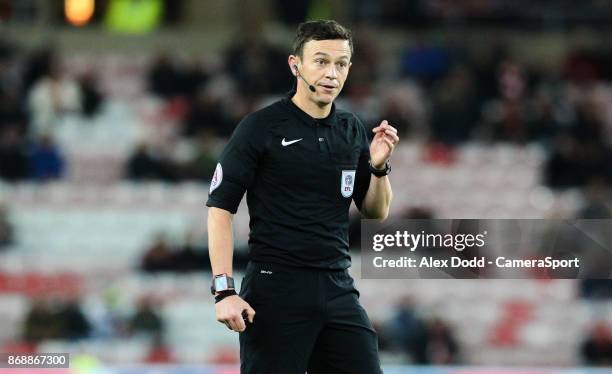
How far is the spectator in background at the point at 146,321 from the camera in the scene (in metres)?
13.2

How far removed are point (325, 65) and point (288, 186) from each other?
472mm

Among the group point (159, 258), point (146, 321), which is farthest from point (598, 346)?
point (159, 258)

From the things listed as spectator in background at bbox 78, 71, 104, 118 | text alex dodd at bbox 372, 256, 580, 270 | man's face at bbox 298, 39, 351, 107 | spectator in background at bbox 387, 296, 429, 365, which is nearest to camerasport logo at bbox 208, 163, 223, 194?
man's face at bbox 298, 39, 351, 107

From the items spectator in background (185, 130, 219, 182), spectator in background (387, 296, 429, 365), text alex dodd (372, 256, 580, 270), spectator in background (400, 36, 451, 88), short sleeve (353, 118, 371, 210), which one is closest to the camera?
short sleeve (353, 118, 371, 210)

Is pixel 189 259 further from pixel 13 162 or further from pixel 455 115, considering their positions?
pixel 455 115

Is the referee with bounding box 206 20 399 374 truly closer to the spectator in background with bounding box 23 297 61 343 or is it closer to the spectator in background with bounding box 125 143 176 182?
the spectator in background with bounding box 23 297 61 343

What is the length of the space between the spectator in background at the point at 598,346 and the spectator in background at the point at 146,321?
4059mm

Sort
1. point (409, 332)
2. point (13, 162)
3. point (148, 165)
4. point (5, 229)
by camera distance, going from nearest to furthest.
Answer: point (409, 332)
point (5, 229)
point (148, 165)
point (13, 162)

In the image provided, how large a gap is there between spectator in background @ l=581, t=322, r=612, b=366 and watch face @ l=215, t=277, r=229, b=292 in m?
8.35

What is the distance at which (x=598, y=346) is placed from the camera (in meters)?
12.9

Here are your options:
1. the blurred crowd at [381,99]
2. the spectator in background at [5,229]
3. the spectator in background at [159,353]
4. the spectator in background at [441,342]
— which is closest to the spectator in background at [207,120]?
the blurred crowd at [381,99]

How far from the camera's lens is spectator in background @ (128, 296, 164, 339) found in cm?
1316

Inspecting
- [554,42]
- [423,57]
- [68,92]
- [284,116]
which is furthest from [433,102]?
[284,116]

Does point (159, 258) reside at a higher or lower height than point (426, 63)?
lower
